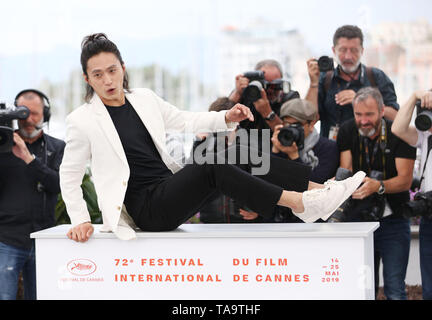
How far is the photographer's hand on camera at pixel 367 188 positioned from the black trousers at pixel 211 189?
70 cm

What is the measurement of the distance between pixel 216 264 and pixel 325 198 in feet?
2.23

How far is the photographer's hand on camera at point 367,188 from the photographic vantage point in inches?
174

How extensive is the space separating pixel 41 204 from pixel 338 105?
87.9 inches

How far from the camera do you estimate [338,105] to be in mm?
4996

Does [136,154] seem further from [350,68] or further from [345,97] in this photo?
[350,68]

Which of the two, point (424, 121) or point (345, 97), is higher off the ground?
point (345, 97)

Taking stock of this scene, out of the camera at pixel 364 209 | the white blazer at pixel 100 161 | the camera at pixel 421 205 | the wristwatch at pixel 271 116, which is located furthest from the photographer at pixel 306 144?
the white blazer at pixel 100 161

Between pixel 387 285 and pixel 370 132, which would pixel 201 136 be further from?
pixel 387 285

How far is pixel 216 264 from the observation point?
3.67 meters

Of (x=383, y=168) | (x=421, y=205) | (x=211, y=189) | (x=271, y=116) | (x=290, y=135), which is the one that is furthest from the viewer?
(x=271, y=116)

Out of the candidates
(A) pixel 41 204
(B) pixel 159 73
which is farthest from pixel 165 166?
(B) pixel 159 73

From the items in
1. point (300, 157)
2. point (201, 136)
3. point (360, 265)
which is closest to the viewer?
point (360, 265)

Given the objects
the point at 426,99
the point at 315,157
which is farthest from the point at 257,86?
the point at 426,99

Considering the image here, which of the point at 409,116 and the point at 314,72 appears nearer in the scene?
the point at 409,116
